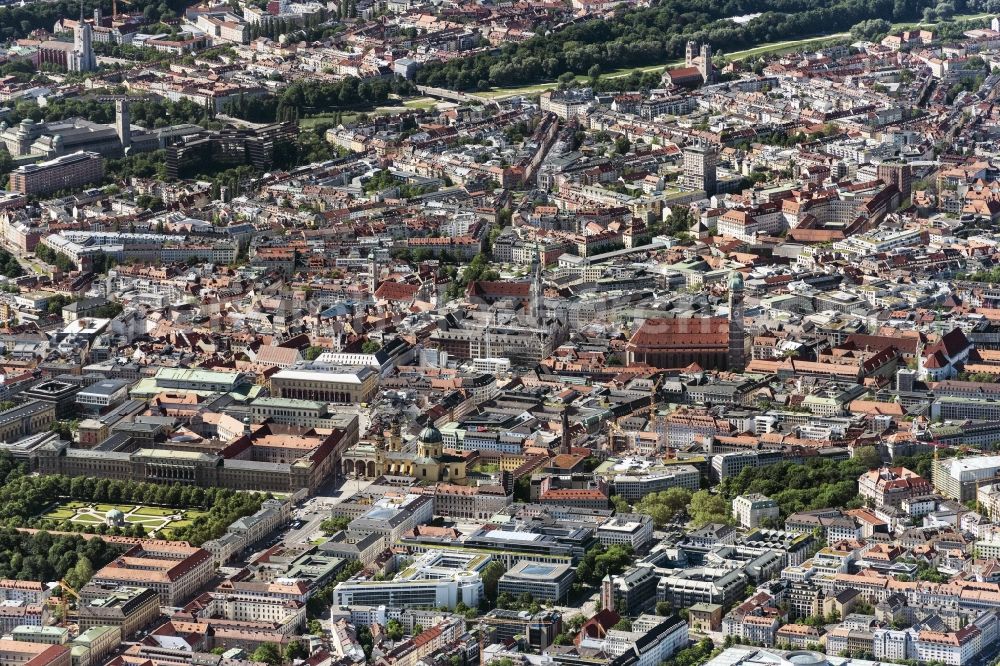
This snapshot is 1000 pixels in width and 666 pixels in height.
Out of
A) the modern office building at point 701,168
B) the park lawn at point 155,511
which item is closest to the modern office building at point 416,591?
the park lawn at point 155,511

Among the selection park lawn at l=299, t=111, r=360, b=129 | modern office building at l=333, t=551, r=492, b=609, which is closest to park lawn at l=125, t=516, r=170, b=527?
modern office building at l=333, t=551, r=492, b=609

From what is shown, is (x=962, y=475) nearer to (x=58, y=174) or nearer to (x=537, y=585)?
(x=537, y=585)

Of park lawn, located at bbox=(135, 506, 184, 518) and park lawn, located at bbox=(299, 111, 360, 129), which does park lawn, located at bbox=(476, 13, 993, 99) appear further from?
park lawn, located at bbox=(135, 506, 184, 518)

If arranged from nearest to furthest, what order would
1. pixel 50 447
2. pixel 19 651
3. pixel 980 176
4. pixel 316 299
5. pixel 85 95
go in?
pixel 19 651, pixel 50 447, pixel 316 299, pixel 980 176, pixel 85 95

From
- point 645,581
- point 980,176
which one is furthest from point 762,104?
point 645,581

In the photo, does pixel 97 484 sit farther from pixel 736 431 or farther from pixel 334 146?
pixel 334 146

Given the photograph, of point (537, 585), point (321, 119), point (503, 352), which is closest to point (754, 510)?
point (537, 585)
